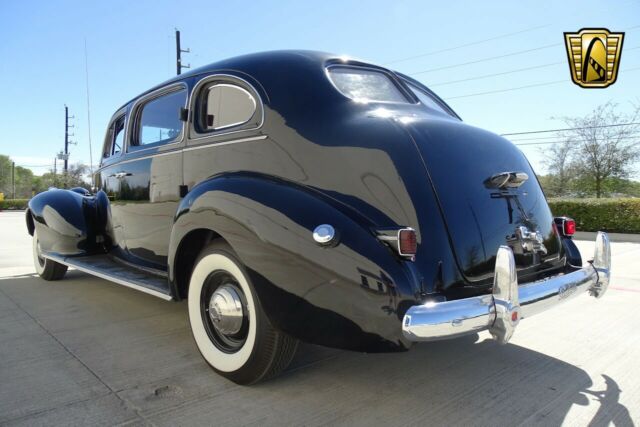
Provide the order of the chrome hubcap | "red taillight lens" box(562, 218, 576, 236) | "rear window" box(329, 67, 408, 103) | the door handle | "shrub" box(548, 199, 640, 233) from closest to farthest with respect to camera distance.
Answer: the chrome hubcap, "rear window" box(329, 67, 408, 103), "red taillight lens" box(562, 218, 576, 236), the door handle, "shrub" box(548, 199, 640, 233)

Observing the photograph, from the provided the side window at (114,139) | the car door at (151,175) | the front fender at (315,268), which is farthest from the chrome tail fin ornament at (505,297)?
the side window at (114,139)

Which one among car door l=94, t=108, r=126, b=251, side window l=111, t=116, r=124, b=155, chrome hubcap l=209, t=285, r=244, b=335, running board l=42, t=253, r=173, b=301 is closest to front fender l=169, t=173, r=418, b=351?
chrome hubcap l=209, t=285, r=244, b=335

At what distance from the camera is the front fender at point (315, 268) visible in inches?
74.3

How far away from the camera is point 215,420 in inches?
80.6

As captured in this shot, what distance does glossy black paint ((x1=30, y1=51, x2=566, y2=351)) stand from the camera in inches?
76.8

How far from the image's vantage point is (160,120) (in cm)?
378

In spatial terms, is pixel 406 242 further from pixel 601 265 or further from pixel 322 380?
pixel 601 265

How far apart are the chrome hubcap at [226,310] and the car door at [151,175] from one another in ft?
3.28

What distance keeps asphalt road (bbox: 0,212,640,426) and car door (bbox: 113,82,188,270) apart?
25.9 inches

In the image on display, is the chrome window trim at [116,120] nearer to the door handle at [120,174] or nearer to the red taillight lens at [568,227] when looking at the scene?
the door handle at [120,174]

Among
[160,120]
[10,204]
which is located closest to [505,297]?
[160,120]

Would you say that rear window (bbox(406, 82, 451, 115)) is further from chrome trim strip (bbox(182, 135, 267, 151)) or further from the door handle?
the door handle

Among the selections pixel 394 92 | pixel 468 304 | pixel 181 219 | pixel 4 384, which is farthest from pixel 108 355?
pixel 394 92

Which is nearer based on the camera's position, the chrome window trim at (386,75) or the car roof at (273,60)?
the chrome window trim at (386,75)
